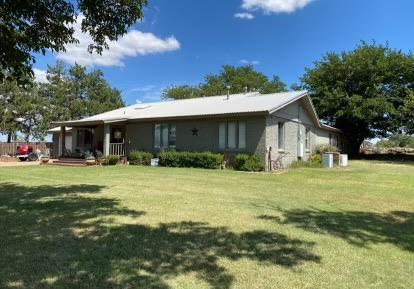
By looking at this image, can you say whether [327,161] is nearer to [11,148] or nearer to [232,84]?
[11,148]

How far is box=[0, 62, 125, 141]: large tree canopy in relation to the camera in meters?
43.2

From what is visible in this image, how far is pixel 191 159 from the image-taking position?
2128cm

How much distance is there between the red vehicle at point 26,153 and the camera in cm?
3102

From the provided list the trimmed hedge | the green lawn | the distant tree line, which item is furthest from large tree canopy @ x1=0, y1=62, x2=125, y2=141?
the distant tree line

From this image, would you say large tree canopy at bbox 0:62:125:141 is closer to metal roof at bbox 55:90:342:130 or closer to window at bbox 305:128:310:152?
metal roof at bbox 55:90:342:130

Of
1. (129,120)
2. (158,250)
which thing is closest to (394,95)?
(129,120)

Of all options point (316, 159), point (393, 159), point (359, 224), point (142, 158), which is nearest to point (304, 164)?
point (316, 159)

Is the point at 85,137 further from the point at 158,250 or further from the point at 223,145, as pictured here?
the point at 158,250

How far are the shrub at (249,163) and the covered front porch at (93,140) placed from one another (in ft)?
27.6

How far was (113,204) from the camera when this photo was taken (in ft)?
30.0

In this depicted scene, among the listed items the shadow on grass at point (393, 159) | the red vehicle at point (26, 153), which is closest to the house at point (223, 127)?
the red vehicle at point (26, 153)

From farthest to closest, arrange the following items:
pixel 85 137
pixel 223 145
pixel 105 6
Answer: pixel 85 137 < pixel 223 145 < pixel 105 6

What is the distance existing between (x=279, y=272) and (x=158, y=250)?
1.65 meters

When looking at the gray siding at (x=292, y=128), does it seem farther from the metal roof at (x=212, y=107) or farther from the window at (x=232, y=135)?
the window at (x=232, y=135)
